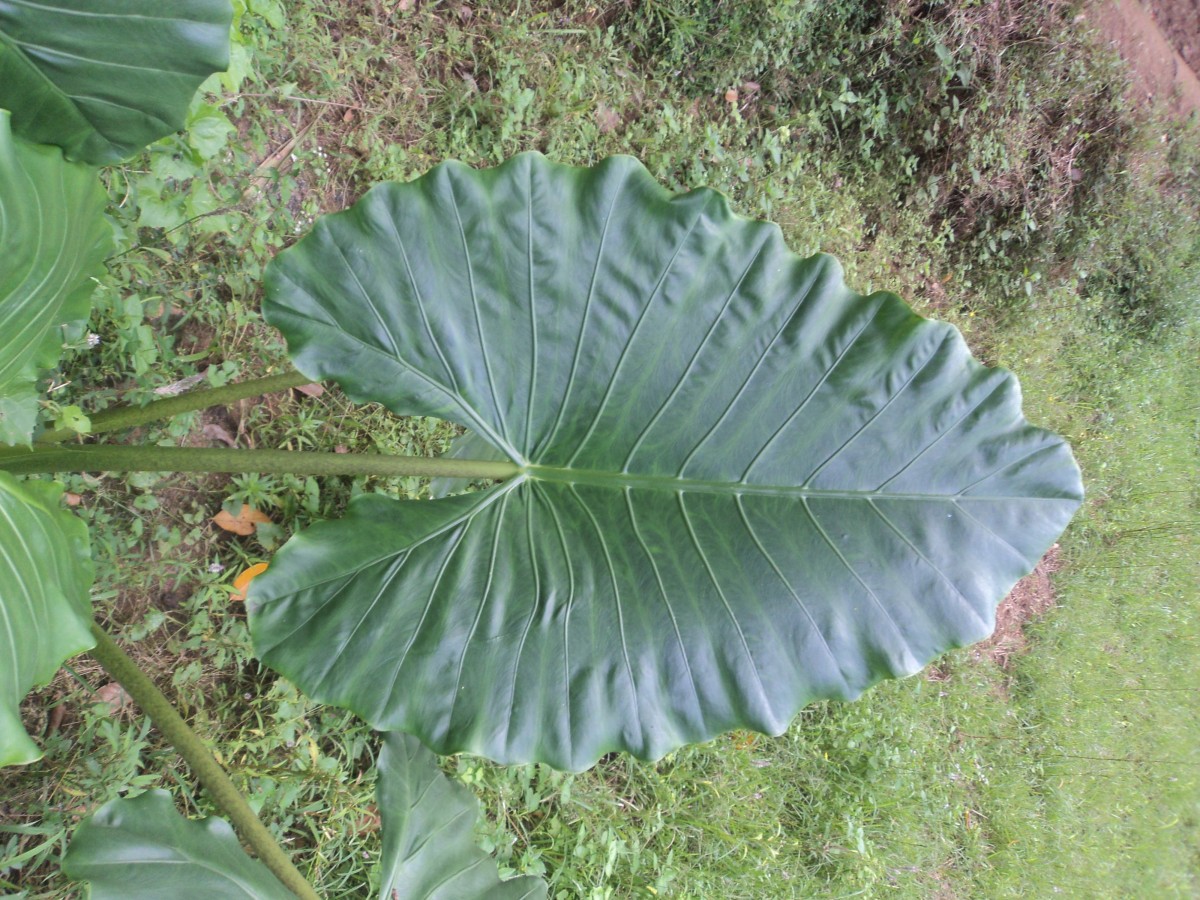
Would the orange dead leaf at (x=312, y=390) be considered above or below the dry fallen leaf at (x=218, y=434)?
above

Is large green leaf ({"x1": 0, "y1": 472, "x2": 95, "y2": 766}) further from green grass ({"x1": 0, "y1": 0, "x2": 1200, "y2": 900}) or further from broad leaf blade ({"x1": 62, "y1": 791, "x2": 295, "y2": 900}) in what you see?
green grass ({"x1": 0, "y1": 0, "x2": 1200, "y2": 900})

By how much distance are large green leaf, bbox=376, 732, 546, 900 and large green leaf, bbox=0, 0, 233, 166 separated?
98 centimetres

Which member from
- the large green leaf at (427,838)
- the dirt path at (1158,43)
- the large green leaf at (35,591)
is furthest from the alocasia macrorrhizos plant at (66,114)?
the dirt path at (1158,43)

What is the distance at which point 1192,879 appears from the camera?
4.03 meters

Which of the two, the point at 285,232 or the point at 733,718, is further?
the point at 285,232

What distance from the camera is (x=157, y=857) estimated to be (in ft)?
3.72

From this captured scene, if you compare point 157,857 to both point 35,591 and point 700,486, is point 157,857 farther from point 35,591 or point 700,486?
point 700,486

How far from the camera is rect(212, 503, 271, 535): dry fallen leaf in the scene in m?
1.78

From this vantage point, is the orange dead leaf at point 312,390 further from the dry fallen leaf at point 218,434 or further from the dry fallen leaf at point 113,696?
the dry fallen leaf at point 113,696

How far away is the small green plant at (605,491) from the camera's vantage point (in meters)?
1.16

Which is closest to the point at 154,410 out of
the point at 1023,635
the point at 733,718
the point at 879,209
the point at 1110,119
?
the point at 733,718

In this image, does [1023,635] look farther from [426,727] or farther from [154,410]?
[154,410]

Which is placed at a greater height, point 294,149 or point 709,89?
point 709,89

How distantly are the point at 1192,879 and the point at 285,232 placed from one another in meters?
4.66
